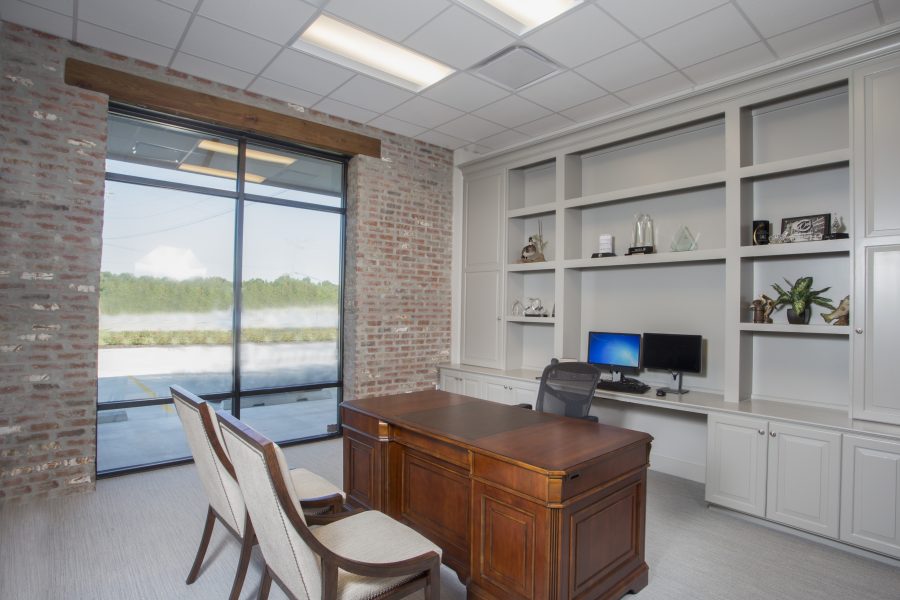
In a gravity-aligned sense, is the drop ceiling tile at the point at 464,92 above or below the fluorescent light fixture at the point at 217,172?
above

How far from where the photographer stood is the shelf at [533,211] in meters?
5.08

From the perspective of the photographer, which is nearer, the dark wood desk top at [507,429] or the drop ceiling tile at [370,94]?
the dark wood desk top at [507,429]

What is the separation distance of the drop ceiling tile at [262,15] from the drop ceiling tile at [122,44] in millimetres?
794

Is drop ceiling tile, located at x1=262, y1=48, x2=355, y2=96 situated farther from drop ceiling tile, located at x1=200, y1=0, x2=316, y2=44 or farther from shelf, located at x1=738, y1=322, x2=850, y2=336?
shelf, located at x1=738, y1=322, x2=850, y2=336

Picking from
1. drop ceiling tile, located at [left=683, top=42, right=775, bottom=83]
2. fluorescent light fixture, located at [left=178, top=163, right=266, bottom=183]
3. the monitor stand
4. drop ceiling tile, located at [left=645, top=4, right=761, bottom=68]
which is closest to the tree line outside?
fluorescent light fixture, located at [left=178, top=163, right=266, bottom=183]

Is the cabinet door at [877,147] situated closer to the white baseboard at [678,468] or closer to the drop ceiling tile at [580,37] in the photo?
the drop ceiling tile at [580,37]

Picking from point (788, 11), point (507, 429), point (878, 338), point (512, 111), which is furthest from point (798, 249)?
point (512, 111)

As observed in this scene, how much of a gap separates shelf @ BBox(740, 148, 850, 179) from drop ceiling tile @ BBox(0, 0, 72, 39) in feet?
16.8

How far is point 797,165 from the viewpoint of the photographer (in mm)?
3453

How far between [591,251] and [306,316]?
3.17 metres

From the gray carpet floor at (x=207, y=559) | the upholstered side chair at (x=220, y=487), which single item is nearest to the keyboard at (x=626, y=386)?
the gray carpet floor at (x=207, y=559)

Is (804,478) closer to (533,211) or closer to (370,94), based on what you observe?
(533,211)

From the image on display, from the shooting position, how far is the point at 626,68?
3748 mm

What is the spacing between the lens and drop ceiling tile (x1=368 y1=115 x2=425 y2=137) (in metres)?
5.07
